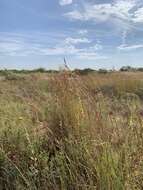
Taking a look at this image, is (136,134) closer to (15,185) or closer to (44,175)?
(44,175)

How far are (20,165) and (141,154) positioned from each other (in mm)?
1217

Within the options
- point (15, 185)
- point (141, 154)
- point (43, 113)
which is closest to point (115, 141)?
point (141, 154)

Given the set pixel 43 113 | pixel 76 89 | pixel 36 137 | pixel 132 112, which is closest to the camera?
pixel 132 112

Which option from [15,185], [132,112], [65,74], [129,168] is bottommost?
[15,185]

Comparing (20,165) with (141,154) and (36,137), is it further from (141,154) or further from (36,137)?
(141,154)

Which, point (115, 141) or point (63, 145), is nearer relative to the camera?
point (115, 141)

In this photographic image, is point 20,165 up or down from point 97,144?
down

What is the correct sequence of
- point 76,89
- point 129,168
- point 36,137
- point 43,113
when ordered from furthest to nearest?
point 43,113, point 36,137, point 76,89, point 129,168

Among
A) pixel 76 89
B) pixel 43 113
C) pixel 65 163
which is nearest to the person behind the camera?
pixel 65 163

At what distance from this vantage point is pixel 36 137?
186 inches

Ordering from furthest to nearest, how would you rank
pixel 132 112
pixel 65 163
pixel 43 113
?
pixel 43 113 → pixel 132 112 → pixel 65 163

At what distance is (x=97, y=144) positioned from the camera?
322 cm

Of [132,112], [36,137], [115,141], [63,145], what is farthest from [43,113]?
[115,141]

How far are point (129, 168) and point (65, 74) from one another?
1.72m
